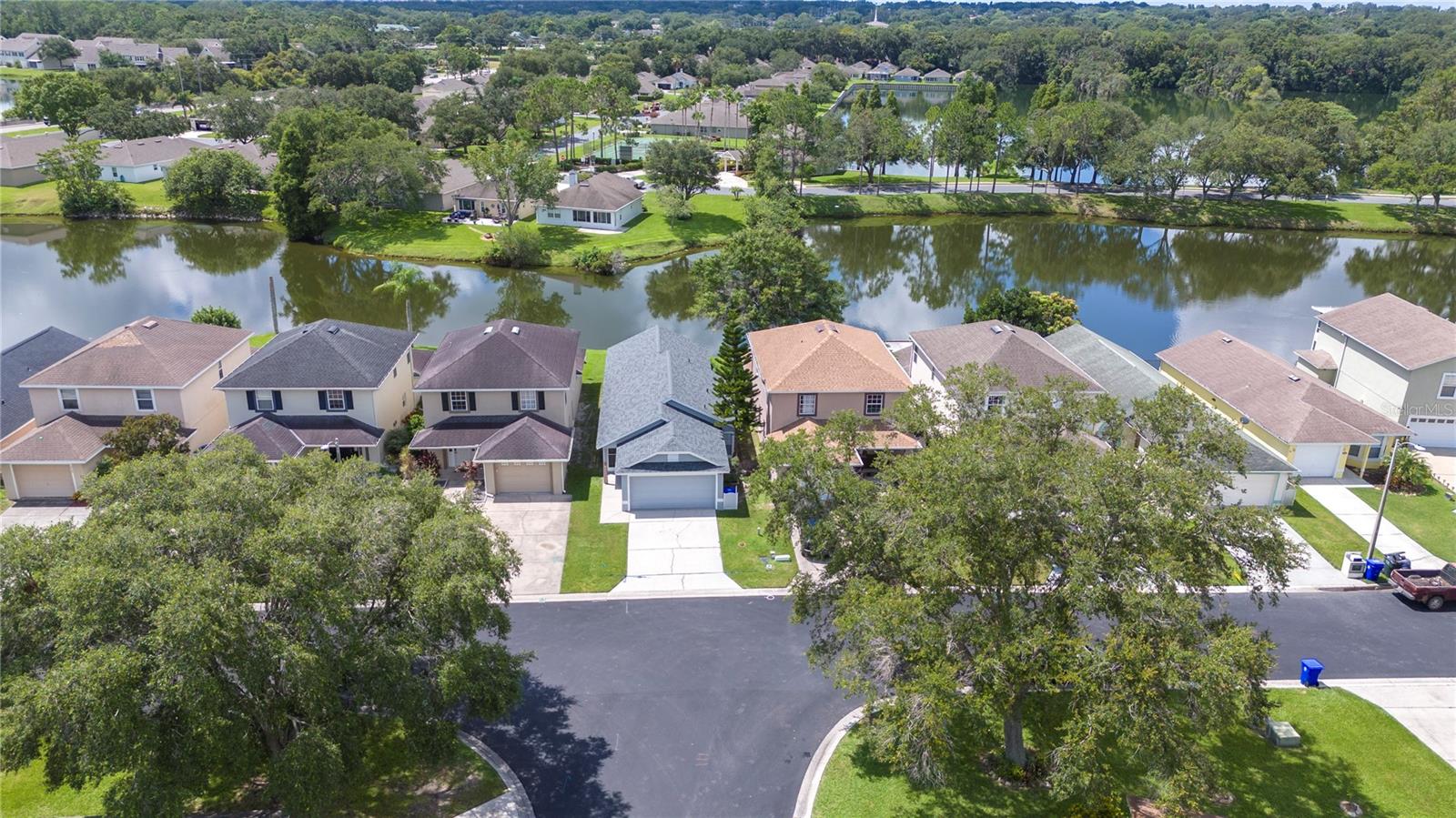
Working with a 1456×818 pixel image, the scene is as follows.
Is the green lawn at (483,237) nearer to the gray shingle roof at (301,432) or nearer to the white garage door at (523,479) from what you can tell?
the gray shingle roof at (301,432)

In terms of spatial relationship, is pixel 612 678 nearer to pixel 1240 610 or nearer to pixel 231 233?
pixel 1240 610

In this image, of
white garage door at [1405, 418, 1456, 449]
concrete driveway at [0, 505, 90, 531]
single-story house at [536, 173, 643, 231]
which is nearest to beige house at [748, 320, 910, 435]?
white garage door at [1405, 418, 1456, 449]

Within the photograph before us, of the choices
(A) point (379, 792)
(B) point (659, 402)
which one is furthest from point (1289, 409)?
(A) point (379, 792)

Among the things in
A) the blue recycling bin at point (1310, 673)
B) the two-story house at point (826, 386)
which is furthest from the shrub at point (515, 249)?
the blue recycling bin at point (1310, 673)

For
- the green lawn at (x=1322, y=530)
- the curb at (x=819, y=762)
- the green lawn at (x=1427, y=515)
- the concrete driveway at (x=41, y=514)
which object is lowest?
the curb at (x=819, y=762)

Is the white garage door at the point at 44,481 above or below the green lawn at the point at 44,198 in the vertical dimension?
below

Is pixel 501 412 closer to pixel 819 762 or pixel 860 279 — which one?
pixel 819 762

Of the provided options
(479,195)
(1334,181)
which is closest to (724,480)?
(479,195)

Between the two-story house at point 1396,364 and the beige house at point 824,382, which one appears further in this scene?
the two-story house at point 1396,364
